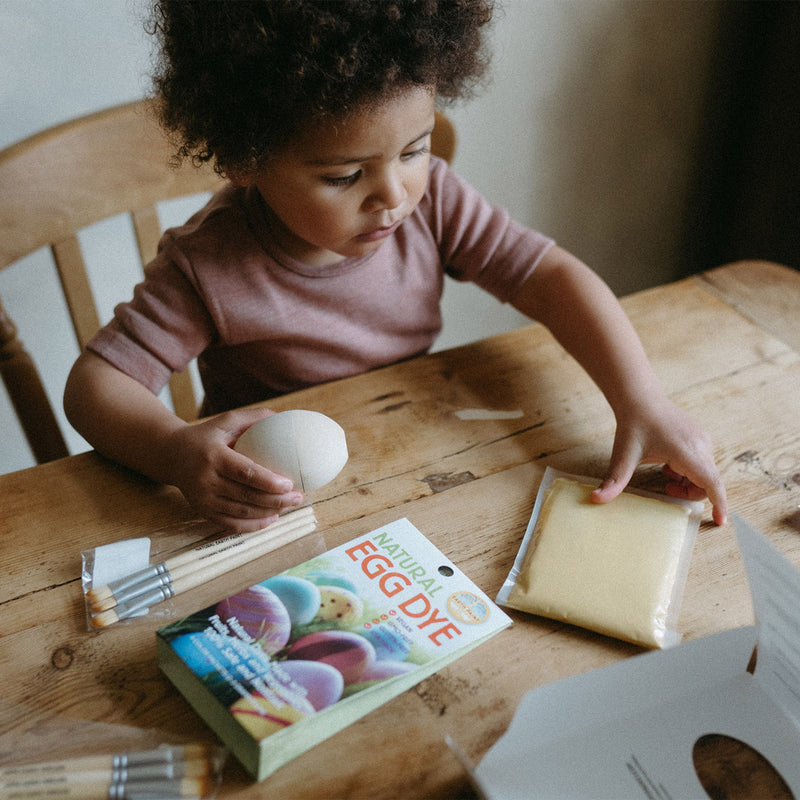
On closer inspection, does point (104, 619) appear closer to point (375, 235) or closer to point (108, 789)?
point (108, 789)

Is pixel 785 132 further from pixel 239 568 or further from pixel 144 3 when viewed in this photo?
pixel 239 568

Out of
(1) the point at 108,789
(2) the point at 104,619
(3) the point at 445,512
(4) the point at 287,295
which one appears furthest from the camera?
(4) the point at 287,295

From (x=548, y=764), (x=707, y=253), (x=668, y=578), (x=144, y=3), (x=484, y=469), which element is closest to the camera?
(x=548, y=764)

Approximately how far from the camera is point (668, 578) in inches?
22.4

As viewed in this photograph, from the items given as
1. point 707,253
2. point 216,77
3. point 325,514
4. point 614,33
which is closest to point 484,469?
point 325,514

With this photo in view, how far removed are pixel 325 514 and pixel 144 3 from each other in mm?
821

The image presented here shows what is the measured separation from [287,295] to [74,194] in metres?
0.30

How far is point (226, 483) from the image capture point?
2.06 feet

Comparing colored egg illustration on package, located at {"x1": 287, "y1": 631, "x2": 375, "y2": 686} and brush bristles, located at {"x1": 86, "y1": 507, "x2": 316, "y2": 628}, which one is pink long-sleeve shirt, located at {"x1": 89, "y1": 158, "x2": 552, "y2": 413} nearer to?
brush bristles, located at {"x1": 86, "y1": 507, "x2": 316, "y2": 628}

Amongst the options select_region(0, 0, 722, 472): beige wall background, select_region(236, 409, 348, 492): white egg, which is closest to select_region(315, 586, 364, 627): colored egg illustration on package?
select_region(236, 409, 348, 492): white egg

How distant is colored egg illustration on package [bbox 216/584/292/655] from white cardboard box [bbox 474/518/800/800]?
0.52 feet

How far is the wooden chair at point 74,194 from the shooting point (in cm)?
86

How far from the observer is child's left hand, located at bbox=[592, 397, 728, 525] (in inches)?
25.5

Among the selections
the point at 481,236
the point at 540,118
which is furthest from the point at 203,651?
the point at 540,118
